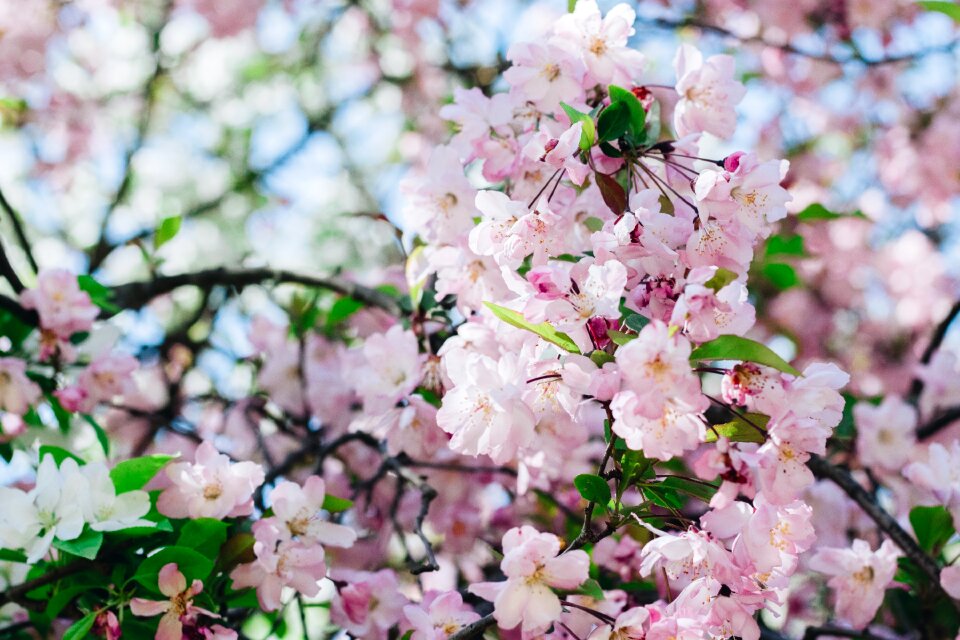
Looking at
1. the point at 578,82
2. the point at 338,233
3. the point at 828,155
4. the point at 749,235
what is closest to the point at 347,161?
the point at 338,233

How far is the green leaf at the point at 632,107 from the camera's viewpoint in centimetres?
118

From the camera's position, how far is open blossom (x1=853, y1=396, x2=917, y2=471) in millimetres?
2184

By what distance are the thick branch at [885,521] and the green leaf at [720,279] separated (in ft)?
2.30

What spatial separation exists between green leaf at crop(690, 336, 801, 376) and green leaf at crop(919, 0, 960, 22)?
910 mm

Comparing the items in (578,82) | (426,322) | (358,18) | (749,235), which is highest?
(578,82)

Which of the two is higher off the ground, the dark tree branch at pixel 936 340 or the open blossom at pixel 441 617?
the open blossom at pixel 441 617

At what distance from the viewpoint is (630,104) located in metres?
1.18

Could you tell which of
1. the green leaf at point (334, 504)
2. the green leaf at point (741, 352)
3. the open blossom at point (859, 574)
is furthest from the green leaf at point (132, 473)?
the open blossom at point (859, 574)

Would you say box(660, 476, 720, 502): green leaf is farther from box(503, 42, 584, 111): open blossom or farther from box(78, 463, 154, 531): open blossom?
box(78, 463, 154, 531): open blossom

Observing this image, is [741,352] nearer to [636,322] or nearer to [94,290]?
[636,322]

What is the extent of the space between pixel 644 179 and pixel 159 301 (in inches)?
123

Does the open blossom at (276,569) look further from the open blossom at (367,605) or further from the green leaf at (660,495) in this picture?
the green leaf at (660,495)

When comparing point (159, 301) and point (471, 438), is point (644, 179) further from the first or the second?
point (159, 301)

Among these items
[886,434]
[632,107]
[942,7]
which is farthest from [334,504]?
[886,434]
